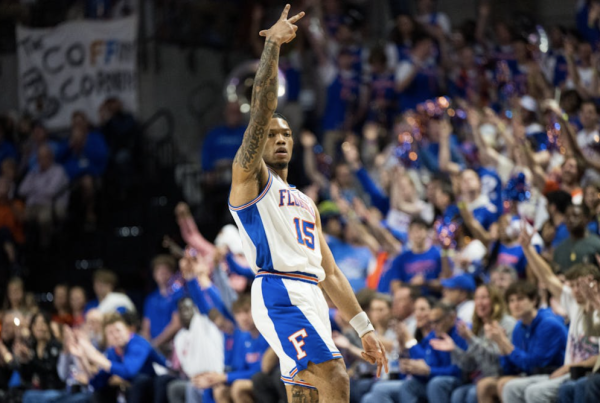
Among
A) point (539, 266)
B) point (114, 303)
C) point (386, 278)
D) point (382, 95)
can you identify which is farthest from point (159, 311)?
point (539, 266)

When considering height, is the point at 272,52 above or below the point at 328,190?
above

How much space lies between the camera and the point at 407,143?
12.4 metres

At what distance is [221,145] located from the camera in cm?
1456

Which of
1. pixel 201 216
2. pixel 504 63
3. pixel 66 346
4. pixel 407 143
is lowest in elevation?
pixel 66 346

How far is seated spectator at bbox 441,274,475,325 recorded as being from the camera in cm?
959

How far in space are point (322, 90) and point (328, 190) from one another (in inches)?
95.0

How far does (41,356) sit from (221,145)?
13.5 ft

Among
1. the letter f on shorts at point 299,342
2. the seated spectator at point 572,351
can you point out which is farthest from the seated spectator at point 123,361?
the letter f on shorts at point 299,342

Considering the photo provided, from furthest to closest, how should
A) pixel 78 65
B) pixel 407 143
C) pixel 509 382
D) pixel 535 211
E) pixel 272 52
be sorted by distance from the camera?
pixel 78 65 → pixel 407 143 → pixel 535 211 → pixel 509 382 → pixel 272 52

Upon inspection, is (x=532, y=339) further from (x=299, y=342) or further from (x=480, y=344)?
(x=299, y=342)

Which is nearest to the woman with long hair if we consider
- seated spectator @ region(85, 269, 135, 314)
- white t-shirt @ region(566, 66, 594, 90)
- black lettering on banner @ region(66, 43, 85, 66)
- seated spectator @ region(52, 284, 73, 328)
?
white t-shirt @ region(566, 66, 594, 90)

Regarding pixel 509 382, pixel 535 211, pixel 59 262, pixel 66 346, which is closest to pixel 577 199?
pixel 535 211

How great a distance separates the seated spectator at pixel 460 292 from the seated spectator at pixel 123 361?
A: 3230mm

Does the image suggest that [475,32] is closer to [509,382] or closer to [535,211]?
[535,211]
